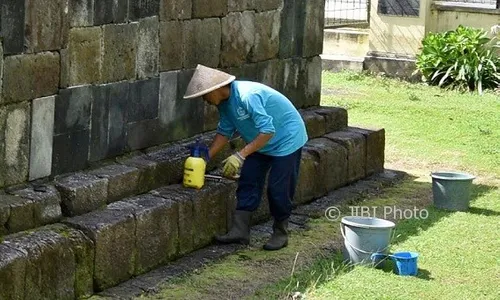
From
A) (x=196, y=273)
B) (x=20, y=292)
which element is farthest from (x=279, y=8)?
(x=20, y=292)

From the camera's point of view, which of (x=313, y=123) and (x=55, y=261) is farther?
Result: (x=313, y=123)

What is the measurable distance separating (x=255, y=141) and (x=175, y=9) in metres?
1.35

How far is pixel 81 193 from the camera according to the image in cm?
759

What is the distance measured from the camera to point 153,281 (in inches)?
302

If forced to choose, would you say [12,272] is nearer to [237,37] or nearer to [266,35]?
[237,37]

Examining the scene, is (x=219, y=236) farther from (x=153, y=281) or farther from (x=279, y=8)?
(x=279, y=8)

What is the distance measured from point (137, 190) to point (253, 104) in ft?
3.33

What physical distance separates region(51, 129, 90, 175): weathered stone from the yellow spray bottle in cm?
80

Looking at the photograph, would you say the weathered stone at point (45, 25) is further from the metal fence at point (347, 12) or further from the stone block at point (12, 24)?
the metal fence at point (347, 12)

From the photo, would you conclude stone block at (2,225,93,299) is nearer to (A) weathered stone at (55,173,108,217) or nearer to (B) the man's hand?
(A) weathered stone at (55,173,108,217)

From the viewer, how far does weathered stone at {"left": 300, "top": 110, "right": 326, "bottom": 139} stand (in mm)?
10718

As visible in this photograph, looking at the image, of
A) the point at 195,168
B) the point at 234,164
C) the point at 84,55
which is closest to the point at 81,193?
the point at 84,55

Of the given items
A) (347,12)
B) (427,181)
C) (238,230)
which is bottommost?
(427,181)

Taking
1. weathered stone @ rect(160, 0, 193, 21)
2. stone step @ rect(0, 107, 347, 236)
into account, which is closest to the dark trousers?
stone step @ rect(0, 107, 347, 236)
